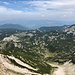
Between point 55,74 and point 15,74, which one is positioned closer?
point 15,74

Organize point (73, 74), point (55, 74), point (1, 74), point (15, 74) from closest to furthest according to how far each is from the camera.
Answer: point (1, 74)
point (15, 74)
point (73, 74)
point (55, 74)

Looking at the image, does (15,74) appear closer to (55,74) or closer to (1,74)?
(1,74)

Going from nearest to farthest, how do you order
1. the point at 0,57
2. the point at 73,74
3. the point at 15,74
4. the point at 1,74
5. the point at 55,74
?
the point at 1,74, the point at 15,74, the point at 0,57, the point at 73,74, the point at 55,74

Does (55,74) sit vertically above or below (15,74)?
below

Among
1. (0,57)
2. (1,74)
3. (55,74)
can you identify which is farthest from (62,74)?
(1,74)

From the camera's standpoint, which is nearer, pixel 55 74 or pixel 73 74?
pixel 73 74

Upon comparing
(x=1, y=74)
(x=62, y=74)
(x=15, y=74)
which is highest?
(x=1, y=74)

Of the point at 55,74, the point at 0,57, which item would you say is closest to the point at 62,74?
the point at 55,74

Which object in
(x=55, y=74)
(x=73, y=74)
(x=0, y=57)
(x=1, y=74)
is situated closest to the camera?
(x=1, y=74)

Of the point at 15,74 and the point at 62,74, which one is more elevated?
the point at 15,74
